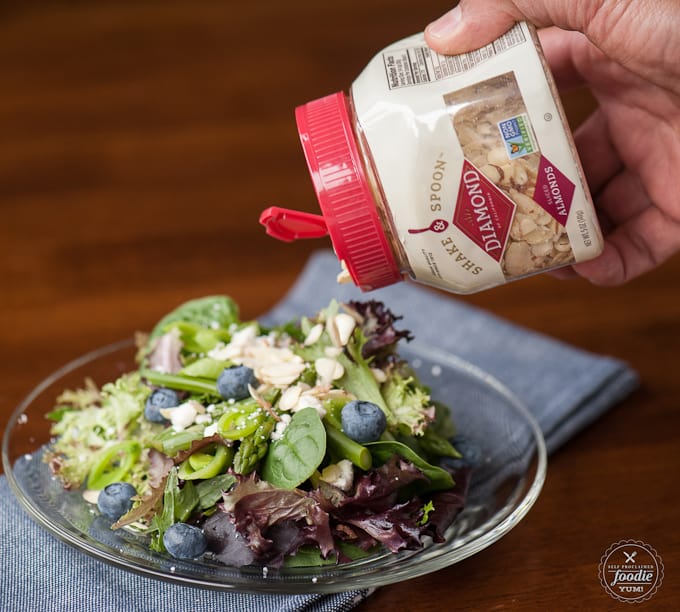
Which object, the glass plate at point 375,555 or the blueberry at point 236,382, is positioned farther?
the blueberry at point 236,382

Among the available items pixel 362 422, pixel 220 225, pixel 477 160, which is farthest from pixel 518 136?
pixel 220 225

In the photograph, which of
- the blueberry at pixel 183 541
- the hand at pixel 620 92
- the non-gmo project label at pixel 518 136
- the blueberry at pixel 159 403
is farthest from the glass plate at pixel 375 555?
the non-gmo project label at pixel 518 136

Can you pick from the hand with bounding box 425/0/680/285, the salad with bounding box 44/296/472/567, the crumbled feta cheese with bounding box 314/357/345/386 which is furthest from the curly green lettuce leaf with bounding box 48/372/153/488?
the hand with bounding box 425/0/680/285

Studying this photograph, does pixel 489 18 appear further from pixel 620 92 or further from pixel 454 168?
pixel 620 92

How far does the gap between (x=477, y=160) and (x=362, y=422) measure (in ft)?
1.12

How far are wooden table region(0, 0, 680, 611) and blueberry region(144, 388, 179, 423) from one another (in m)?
0.37

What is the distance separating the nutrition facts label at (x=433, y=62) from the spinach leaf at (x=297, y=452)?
0.41m

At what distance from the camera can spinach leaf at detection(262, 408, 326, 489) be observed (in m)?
1.10

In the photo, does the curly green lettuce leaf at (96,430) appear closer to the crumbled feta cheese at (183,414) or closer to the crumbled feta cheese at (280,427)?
the crumbled feta cheese at (183,414)

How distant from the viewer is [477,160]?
103 cm

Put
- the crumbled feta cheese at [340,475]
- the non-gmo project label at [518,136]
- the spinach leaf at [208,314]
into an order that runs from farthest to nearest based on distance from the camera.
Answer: the spinach leaf at [208,314], the crumbled feta cheese at [340,475], the non-gmo project label at [518,136]

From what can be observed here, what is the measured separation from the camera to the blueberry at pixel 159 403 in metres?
1.25

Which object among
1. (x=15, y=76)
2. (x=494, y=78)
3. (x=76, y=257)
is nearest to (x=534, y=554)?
(x=494, y=78)

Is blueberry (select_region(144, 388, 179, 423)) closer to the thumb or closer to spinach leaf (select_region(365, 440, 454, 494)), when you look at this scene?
spinach leaf (select_region(365, 440, 454, 494))
